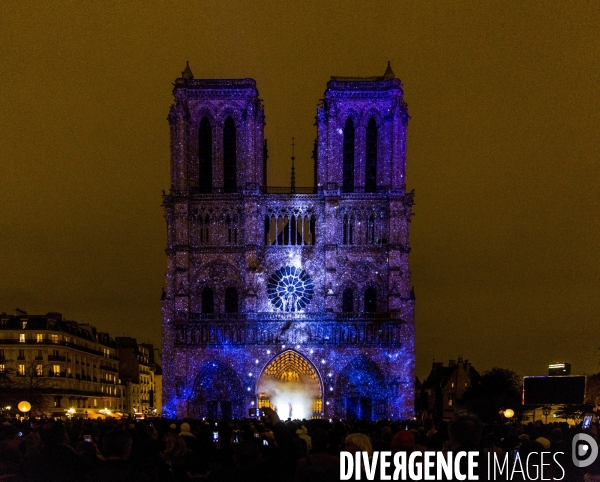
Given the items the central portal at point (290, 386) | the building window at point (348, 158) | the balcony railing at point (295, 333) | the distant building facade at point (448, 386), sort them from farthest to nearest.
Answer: the distant building facade at point (448, 386), the building window at point (348, 158), the central portal at point (290, 386), the balcony railing at point (295, 333)

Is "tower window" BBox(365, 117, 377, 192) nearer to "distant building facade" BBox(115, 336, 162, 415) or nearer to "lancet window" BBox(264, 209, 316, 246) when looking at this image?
"lancet window" BBox(264, 209, 316, 246)

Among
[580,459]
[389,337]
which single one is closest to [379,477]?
[580,459]

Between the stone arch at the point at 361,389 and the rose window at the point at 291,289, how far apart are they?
16.5ft

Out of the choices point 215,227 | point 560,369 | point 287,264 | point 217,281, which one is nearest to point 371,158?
point 287,264

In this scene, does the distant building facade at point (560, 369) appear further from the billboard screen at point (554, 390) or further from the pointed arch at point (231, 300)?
the pointed arch at point (231, 300)

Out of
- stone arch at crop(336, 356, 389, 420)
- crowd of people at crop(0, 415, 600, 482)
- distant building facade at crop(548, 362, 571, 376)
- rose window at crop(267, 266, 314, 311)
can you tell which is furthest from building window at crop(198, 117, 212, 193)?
crowd of people at crop(0, 415, 600, 482)

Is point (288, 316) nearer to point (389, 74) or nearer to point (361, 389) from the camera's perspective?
point (361, 389)

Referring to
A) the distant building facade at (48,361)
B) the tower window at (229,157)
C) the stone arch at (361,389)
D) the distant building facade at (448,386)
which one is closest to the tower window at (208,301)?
the tower window at (229,157)

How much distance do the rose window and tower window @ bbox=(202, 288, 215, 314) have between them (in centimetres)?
361

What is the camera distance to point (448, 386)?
82312mm

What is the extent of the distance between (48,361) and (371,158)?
102ft

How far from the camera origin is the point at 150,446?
35.9 ft

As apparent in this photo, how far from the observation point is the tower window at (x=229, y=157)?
56.5m

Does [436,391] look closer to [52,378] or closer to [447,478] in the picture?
[52,378]
